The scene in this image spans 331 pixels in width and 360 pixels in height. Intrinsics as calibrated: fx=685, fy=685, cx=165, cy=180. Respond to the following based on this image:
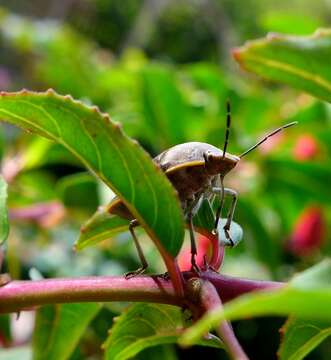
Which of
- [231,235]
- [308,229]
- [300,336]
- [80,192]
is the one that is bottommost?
[300,336]

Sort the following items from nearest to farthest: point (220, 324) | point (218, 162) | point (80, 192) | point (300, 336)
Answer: point (220, 324)
point (300, 336)
point (218, 162)
point (80, 192)

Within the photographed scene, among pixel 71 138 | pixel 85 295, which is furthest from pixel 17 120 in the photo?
pixel 85 295

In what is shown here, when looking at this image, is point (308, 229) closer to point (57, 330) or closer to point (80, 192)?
point (80, 192)

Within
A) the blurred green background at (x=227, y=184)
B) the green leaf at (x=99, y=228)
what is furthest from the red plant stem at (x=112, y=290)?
the blurred green background at (x=227, y=184)

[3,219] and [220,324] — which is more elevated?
[3,219]

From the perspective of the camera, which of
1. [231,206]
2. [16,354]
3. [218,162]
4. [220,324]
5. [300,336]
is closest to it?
[220,324]

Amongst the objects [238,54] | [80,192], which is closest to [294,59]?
[238,54]

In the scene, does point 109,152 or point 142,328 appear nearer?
point 109,152

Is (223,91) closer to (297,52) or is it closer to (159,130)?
(159,130)

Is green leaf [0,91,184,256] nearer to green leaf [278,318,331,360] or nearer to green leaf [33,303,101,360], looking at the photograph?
green leaf [278,318,331,360]
